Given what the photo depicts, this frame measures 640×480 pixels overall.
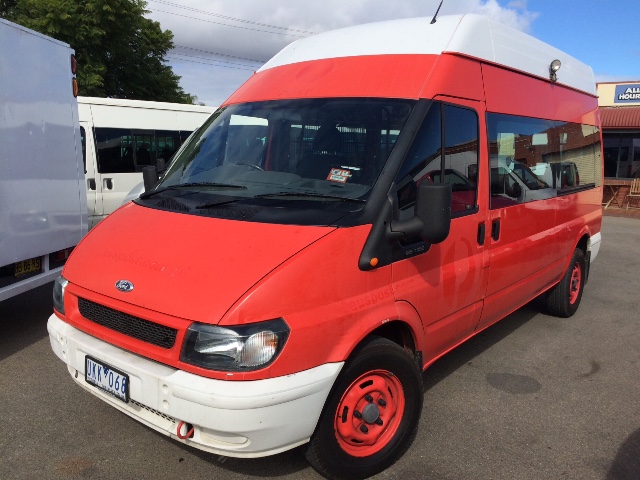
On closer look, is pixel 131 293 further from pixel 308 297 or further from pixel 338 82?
pixel 338 82

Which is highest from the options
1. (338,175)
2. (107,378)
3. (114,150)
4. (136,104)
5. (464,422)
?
(136,104)

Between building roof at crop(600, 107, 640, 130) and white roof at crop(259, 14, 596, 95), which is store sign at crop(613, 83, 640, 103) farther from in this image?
white roof at crop(259, 14, 596, 95)

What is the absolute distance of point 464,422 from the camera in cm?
375

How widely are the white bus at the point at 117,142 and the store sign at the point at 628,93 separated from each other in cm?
1827

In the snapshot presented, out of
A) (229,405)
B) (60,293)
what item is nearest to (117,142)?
(60,293)

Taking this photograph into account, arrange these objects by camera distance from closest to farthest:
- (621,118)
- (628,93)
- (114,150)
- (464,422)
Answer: (464,422) → (114,150) → (621,118) → (628,93)

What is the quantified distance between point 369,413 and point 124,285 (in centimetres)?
147

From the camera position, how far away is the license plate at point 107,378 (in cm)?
274

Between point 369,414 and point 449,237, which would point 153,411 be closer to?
point 369,414

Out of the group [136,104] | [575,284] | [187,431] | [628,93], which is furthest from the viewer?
[628,93]

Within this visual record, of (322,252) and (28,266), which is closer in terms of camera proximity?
(322,252)

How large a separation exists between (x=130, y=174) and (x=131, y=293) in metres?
8.25

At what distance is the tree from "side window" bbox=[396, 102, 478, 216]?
17086 mm

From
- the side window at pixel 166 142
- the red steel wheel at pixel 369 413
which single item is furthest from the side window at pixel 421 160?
the side window at pixel 166 142
